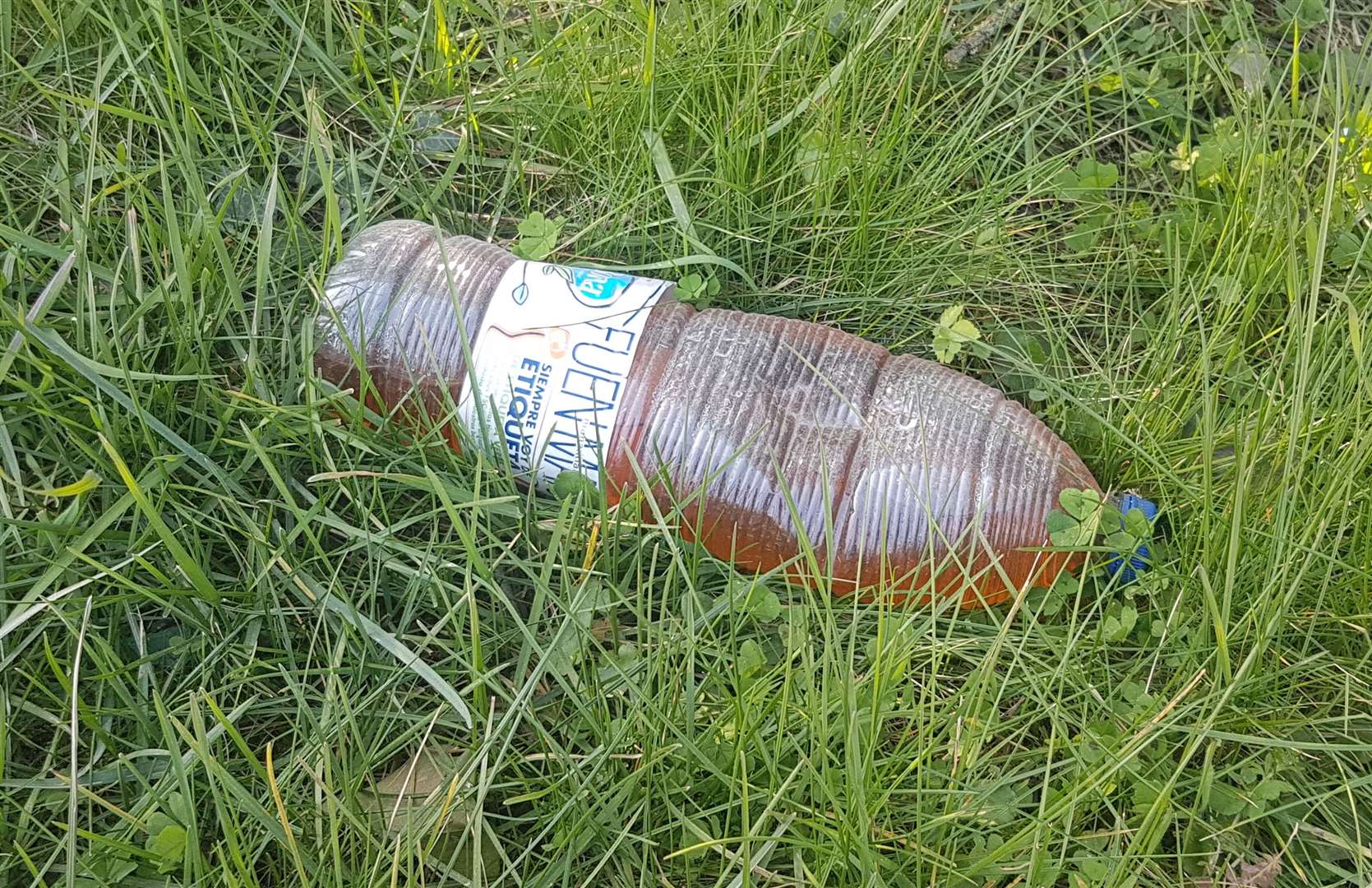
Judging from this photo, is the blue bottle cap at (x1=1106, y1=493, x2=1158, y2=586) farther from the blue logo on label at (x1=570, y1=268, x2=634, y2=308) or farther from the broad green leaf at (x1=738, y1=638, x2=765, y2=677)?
the blue logo on label at (x1=570, y1=268, x2=634, y2=308)

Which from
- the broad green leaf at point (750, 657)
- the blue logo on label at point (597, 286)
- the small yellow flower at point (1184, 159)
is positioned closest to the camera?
the broad green leaf at point (750, 657)

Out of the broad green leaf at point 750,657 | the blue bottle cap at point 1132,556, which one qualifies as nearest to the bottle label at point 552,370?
the broad green leaf at point 750,657

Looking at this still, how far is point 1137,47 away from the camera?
2.72 meters

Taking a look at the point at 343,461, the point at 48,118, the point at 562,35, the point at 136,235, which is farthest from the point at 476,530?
the point at 48,118

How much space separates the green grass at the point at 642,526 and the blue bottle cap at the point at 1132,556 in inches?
1.4

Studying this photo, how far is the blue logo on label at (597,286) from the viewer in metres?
2.05

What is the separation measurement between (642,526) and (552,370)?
1.10 ft

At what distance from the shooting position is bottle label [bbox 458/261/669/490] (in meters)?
1.95

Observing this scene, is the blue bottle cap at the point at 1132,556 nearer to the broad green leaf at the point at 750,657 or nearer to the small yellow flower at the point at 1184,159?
the broad green leaf at the point at 750,657

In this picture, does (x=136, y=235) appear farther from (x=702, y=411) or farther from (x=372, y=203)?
(x=702, y=411)

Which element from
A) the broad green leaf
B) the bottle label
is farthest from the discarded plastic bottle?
the broad green leaf

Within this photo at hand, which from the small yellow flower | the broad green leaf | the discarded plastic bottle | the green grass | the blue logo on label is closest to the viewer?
the green grass

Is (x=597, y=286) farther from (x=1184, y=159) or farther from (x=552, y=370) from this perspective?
(x=1184, y=159)

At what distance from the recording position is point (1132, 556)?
6.38 ft
